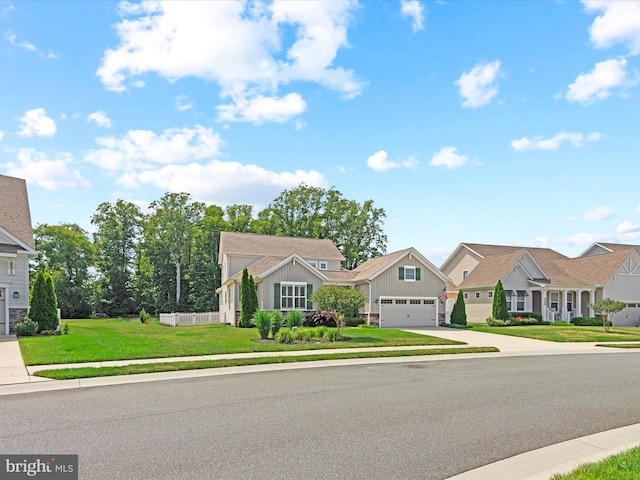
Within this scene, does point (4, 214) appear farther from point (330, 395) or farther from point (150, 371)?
point (330, 395)

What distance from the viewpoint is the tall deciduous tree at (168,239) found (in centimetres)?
5128

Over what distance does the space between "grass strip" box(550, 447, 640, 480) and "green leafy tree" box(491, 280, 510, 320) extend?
30.3 metres

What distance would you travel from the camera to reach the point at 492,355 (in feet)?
56.0

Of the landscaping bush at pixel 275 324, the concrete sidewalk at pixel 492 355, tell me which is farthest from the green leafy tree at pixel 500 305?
the landscaping bush at pixel 275 324

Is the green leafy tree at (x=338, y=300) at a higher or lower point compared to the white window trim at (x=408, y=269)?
lower

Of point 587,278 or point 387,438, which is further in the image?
point 587,278

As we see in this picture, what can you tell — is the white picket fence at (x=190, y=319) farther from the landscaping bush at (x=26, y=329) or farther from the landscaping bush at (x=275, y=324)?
the landscaping bush at (x=275, y=324)

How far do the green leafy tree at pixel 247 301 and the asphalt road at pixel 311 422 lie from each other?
1619 centimetres

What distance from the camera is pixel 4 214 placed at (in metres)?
23.3

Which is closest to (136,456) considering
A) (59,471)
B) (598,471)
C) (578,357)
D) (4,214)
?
(59,471)

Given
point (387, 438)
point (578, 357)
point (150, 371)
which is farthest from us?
point (578, 357)

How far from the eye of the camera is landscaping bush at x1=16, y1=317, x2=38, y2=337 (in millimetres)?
19609

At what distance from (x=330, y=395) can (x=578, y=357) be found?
1143 cm

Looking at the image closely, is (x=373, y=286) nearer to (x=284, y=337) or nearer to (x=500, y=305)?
(x=500, y=305)
